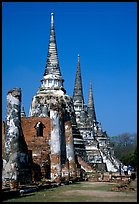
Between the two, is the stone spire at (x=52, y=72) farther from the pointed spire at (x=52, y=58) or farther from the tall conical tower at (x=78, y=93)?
the tall conical tower at (x=78, y=93)

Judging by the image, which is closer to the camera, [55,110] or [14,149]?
[14,149]

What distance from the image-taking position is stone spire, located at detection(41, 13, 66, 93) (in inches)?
1415

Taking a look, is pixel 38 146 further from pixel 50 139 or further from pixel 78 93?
pixel 78 93

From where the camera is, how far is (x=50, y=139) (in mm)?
20359

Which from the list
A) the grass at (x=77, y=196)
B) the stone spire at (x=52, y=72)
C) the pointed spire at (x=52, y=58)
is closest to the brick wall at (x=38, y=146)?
the grass at (x=77, y=196)

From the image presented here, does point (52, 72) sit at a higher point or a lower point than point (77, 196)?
higher

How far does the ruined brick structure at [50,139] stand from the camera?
1532cm

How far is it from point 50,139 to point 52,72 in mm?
16676

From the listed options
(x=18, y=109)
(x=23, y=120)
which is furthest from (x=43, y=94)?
(x=18, y=109)

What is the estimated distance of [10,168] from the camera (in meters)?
14.6

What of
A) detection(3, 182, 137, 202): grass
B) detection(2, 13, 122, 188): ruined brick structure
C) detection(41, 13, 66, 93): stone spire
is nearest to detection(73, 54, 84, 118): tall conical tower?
detection(2, 13, 122, 188): ruined brick structure

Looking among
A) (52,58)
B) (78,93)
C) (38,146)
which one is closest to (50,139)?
(38,146)

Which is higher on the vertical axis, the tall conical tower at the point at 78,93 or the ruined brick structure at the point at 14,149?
the tall conical tower at the point at 78,93

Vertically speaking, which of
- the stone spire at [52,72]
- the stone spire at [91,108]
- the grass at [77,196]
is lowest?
the grass at [77,196]
